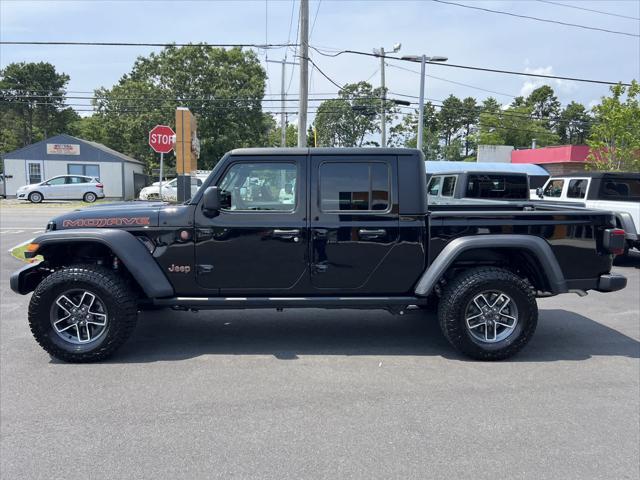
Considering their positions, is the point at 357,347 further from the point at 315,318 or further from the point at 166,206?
the point at 166,206

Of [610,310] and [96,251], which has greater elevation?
[96,251]

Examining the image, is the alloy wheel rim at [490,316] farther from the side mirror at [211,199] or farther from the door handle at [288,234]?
the side mirror at [211,199]

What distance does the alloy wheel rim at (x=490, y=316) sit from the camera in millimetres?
4648

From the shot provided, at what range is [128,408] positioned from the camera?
3592mm

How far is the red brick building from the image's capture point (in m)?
31.8

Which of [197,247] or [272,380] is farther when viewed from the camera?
[197,247]

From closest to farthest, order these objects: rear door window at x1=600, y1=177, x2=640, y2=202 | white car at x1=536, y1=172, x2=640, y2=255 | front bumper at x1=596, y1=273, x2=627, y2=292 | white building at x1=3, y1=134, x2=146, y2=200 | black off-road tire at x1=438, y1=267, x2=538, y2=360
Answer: black off-road tire at x1=438, y1=267, x2=538, y2=360 → front bumper at x1=596, y1=273, x2=627, y2=292 → white car at x1=536, y1=172, x2=640, y2=255 → rear door window at x1=600, y1=177, x2=640, y2=202 → white building at x1=3, y1=134, x2=146, y2=200

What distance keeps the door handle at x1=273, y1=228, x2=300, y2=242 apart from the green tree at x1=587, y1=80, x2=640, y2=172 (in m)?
20.4

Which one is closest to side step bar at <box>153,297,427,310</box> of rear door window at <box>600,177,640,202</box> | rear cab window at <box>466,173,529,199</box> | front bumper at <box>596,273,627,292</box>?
front bumper at <box>596,273,627,292</box>

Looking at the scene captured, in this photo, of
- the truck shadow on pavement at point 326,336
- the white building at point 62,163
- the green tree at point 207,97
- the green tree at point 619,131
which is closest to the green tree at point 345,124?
the green tree at point 207,97

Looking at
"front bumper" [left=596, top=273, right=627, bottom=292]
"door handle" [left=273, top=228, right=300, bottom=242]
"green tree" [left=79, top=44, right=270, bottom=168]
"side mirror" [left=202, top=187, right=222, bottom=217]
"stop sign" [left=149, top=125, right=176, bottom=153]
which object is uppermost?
"green tree" [left=79, top=44, right=270, bottom=168]

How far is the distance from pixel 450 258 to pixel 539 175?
2599 centimetres

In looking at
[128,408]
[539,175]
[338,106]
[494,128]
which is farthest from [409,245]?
[494,128]

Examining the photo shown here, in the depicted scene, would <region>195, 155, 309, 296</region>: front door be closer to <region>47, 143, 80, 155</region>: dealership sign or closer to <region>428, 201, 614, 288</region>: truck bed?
<region>428, 201, 614, 288</region>: truck bed
